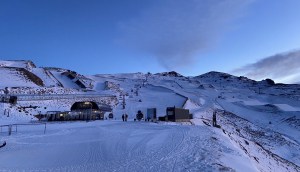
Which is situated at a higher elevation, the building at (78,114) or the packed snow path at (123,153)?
the building at (78,114)

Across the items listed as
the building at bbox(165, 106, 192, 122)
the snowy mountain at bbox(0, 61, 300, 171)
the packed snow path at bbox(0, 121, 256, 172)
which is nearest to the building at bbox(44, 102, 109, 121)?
the snowy mountain at bbox(0, 61, 300, 171)

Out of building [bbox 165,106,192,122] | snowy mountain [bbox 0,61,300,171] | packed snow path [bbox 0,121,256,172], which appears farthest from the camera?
building [bbox 165,106,192,122]

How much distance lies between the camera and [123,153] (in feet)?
65.2

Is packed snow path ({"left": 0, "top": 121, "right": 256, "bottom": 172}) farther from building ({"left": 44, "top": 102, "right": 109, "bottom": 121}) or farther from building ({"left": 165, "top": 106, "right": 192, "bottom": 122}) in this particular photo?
building ({"left": 44, "top": 102, "right": 109, "bottom": 121})

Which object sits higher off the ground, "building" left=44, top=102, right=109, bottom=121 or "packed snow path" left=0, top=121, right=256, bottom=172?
"building" left=44, top=102, right=109, bottom=121

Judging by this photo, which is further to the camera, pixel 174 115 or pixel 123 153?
pixel 174 115

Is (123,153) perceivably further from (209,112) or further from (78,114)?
(209,112)

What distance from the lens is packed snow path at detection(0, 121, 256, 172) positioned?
55.1 ft

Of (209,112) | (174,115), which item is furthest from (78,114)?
(209,112)

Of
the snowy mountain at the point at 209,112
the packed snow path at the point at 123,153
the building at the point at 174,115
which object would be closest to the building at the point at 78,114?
the snowy mountain at the point at 209,112

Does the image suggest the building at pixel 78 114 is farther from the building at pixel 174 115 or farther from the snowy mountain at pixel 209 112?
the building at pixel 174 115

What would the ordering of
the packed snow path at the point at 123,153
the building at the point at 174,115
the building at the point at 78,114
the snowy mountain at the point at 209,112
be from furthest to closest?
the building at the point at 78,114 → the building at the point at 174,115 → the snowy mountain at the point at 209,112 → the packed snow path at the point at 123,153

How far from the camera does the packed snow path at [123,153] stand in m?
16.8

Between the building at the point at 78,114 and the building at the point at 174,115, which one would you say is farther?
the building at the point at 78,114
